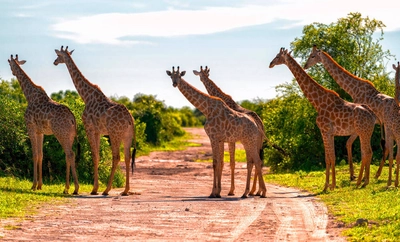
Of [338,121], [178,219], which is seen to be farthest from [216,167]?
[178,219]

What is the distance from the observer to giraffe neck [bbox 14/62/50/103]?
17.5 meters

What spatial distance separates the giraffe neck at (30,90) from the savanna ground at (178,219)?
103 inches

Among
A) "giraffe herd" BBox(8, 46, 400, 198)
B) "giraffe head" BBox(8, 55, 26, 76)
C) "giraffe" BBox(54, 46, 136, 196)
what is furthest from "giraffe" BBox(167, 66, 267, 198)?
"giraffe head" BBox(8, 55, 26, 76)

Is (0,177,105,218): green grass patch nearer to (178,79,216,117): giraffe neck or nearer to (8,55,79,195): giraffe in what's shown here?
(8,55,79,195): giraffe

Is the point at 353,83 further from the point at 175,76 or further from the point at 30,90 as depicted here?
the point at 30,90

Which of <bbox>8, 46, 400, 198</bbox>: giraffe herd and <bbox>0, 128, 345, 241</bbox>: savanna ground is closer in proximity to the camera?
<bbox>0, 128, 345, 241</bbox>: savanna ground

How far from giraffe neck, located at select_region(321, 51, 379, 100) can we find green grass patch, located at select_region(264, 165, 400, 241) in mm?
2090

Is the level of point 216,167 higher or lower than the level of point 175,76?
lower

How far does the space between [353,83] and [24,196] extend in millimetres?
8698

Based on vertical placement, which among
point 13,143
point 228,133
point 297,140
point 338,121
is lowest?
point 13,143

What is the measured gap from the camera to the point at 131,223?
11.7 m

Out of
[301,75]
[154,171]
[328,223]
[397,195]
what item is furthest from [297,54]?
[328,223]

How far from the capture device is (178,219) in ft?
40.1

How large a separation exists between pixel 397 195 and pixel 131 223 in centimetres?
548
